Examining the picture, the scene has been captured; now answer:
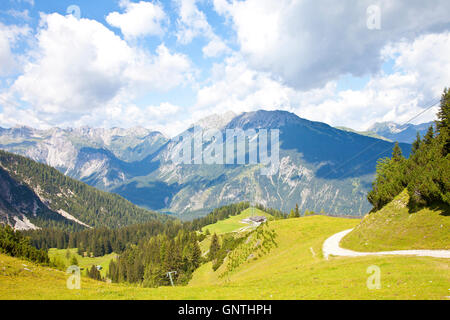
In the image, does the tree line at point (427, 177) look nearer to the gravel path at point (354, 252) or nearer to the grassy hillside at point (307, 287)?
the gravel path at point (354, 252)

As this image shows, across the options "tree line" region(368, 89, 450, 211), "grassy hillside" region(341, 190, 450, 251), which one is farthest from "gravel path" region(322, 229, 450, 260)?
"tree line" region(368, 89, 450, 211)

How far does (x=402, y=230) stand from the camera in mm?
38719

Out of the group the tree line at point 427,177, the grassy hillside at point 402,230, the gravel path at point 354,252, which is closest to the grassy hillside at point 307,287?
the gravel path at point 354,252

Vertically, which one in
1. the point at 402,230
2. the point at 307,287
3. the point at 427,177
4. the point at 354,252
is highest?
the point at 427,177

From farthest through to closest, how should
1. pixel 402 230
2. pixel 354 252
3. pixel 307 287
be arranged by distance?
1. pixel 354 252
2. pixel 402 230
3. pixel 307 287

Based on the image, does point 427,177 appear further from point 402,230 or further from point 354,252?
point 354,252

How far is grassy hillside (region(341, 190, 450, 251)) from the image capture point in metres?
33.9

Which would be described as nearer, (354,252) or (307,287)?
(307,287)

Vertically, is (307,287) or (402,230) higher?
(402,230)

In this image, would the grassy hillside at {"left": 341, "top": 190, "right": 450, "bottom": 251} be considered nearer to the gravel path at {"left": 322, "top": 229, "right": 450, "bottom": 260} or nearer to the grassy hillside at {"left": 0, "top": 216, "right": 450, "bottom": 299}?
the gravel path at {"left": 322, "top": 229, "right": 450, "bottom": 260}

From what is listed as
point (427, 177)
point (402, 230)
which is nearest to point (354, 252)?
point (402, 230)

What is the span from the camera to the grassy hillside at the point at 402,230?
3391 centimetres

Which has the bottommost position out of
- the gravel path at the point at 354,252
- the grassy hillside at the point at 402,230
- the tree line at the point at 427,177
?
the gravel path at the point at 354,252
